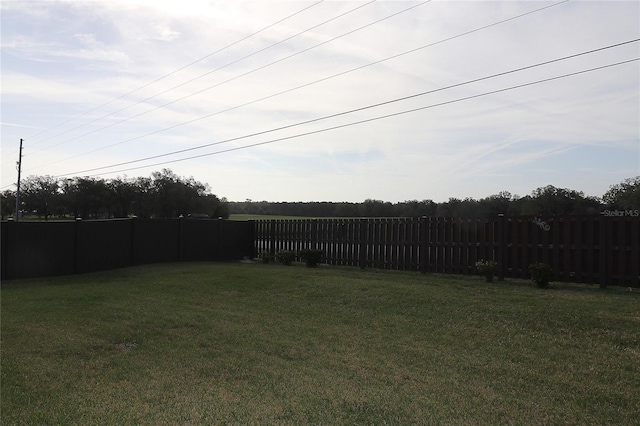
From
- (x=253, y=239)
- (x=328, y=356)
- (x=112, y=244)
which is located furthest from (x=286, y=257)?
(x=328, y=356)

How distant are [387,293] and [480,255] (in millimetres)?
4242

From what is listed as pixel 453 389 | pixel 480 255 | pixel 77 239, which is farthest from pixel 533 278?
pixel 77 239

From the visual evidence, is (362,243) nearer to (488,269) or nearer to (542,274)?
(488,269)

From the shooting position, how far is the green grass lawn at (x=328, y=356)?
4402mm

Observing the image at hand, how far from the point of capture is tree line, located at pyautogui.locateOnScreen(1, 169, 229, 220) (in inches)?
2245

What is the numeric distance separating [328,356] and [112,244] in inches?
532

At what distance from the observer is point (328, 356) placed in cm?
630

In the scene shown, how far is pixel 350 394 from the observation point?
482 centimetres

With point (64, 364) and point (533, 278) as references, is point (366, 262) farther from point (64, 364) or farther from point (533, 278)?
point (64, 364)

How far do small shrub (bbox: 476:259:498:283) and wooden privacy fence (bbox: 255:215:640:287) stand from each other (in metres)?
0.31

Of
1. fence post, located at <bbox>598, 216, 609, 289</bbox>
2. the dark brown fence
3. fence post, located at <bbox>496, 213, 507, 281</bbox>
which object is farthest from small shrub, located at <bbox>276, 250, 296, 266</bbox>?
fence post, located at <bbox>598, 216, 609, 289</bbox>

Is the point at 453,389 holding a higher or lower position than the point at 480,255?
lower

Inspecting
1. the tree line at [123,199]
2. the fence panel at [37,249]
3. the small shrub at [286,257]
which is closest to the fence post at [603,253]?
the small shrub at [286,257]

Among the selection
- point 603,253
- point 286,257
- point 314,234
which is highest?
point 314,234
